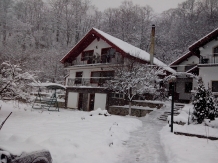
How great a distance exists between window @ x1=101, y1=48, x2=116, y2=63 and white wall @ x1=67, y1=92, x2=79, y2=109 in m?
5.17

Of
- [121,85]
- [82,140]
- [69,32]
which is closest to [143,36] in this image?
[69,32]

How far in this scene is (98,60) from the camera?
75.7 feet

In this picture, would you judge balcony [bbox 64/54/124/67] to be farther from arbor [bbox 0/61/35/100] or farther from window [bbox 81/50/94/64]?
arbor [bbox 0/61/35/100]

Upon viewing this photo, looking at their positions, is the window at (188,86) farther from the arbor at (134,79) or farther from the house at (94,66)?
the arbor at (134,79)

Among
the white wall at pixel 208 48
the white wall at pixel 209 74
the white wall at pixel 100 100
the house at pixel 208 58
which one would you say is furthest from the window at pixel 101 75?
the white wall at pixel 208 48

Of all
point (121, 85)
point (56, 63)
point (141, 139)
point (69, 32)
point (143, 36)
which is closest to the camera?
point (141, 139)

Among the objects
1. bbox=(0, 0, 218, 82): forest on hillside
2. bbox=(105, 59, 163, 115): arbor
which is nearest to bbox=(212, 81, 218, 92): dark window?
bbox=(105, 59, 163, 115): arbor

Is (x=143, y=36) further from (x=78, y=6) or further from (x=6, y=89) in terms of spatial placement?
(x=6, y=89)

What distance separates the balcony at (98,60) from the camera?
21.0m

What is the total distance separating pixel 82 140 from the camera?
7188 mm

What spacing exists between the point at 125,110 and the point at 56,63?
21.9 meters

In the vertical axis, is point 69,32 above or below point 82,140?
above

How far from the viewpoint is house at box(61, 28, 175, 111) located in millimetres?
20344

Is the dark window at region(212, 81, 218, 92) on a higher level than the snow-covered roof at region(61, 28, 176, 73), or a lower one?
lower
